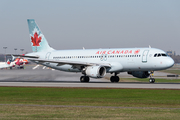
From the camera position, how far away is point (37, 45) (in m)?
55.7

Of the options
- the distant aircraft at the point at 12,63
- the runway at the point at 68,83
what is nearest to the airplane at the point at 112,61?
the runway at the point at 68,83

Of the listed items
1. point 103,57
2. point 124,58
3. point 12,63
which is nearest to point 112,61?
point 103,57

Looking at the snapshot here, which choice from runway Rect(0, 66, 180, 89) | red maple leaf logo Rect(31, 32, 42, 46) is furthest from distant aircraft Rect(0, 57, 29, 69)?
red maple leaf logo Rect(31, 32, 42, 46)

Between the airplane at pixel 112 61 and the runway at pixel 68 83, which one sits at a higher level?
the airplane at pixel 112 61

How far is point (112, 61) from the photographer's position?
4556 centimetres

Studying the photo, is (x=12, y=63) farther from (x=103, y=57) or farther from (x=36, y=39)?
(x=103, y=57)

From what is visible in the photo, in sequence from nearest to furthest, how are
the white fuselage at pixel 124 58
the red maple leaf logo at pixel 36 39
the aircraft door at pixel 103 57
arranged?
the white fuselage at pixel 124 58
the aircraft door at pixel 103 57
the red maple leaf logo at pixel 36 39

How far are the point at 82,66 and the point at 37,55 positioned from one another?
11.0m

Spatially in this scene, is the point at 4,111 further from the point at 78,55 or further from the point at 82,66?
the point at 78,55

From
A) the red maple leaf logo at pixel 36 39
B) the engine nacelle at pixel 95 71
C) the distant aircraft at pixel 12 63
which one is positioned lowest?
the distant aircraft at pixel 12 63

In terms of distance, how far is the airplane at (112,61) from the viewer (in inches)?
1671

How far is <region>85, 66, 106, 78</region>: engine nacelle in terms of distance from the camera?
141ft

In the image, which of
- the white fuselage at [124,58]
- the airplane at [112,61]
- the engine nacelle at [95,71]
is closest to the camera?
the white fuselage at [124,58]

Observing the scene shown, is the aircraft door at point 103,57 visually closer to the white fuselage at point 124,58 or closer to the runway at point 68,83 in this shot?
the white fuselage at point 124,58
